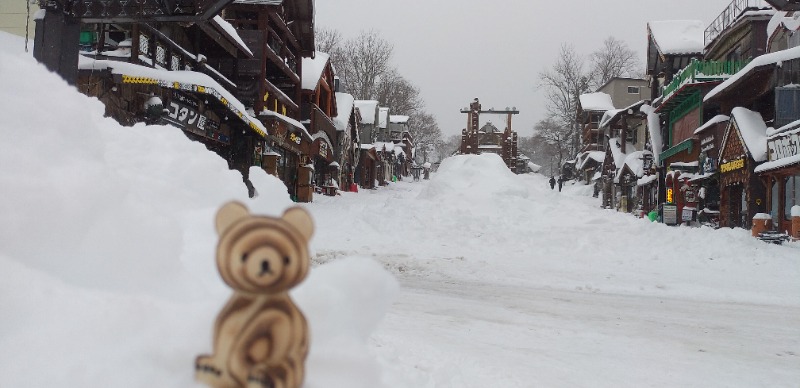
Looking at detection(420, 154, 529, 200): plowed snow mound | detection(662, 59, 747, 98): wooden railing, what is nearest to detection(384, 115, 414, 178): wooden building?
detection(420, 154, 529, 200): plowed snow mound

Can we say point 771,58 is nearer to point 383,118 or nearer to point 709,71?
point 709,71

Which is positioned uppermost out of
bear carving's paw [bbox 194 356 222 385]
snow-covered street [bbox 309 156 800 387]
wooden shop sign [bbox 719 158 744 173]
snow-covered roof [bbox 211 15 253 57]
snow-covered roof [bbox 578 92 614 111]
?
snow-covered roof [bbox 578 92 614 111]

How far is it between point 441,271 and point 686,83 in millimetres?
18221

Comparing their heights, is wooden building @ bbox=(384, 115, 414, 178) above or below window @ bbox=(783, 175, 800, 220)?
above

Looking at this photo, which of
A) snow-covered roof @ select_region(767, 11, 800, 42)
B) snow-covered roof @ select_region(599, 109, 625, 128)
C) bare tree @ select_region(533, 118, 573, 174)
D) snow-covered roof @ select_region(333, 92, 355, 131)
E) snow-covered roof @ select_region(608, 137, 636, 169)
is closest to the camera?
snow-covered roof @ select_region(767, 11, 800, 42)

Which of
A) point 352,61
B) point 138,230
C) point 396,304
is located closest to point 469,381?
point 138,230

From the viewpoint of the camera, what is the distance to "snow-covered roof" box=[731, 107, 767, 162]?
1723cm

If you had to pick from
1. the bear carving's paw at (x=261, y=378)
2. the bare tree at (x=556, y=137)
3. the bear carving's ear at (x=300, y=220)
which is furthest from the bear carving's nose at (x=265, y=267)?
the bare tree at (x=556, y=137)

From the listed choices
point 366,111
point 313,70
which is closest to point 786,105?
point 313,70

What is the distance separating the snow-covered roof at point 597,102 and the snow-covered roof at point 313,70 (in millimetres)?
25742

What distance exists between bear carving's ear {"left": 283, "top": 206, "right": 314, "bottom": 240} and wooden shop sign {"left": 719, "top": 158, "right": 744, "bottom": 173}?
2050 cm

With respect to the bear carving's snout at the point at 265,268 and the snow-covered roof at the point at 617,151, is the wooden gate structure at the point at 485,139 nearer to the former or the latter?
the snow-covered roof at the point at 617,151

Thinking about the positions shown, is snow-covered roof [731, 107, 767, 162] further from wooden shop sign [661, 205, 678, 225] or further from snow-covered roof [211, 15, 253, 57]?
snow-covered roof [211, 15, 253, 57]

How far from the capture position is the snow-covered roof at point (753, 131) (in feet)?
56.5
